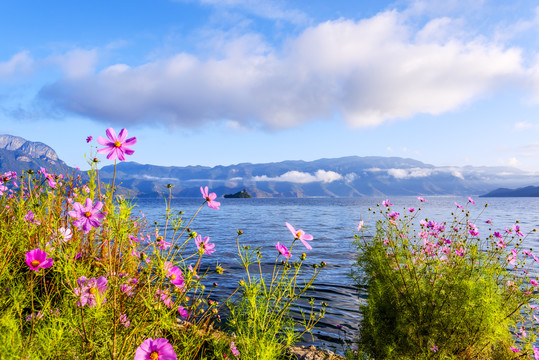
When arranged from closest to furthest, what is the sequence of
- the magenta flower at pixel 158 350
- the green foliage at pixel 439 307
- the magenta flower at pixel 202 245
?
the magenta flower at pixel 158 350, the magenta flower at pixel 202 245, the green foliage at pixel 439 307

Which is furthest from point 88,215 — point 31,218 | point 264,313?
point 31,218

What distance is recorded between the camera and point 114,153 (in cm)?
178

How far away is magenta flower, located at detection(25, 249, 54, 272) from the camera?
1.95m

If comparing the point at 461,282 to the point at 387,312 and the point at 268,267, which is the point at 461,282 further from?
the point at 268,267

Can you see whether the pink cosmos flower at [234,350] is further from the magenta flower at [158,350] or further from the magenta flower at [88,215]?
the magenta flower at [88,215]

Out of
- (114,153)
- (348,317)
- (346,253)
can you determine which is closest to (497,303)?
(348,317)

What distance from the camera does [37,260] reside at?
2.01m

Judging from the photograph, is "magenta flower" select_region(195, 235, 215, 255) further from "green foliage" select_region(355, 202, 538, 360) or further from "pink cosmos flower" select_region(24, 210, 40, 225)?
"green foliage" select_region(355, 202, 538, 360)

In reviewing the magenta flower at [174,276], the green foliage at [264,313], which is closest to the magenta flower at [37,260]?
the magenta flower at [174,276]

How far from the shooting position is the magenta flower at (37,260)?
1.95 m

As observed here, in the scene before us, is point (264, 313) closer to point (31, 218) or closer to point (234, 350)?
point (234, 350)

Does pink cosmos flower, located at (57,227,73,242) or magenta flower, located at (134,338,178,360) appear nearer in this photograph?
magenta flower, located at (134,338,178,360)

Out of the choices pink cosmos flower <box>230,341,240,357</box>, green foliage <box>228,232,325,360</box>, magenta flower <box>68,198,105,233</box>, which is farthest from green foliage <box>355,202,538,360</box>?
magenta flower <box>68,198,105,233</box>

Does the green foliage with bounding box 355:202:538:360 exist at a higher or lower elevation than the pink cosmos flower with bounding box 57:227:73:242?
lower
